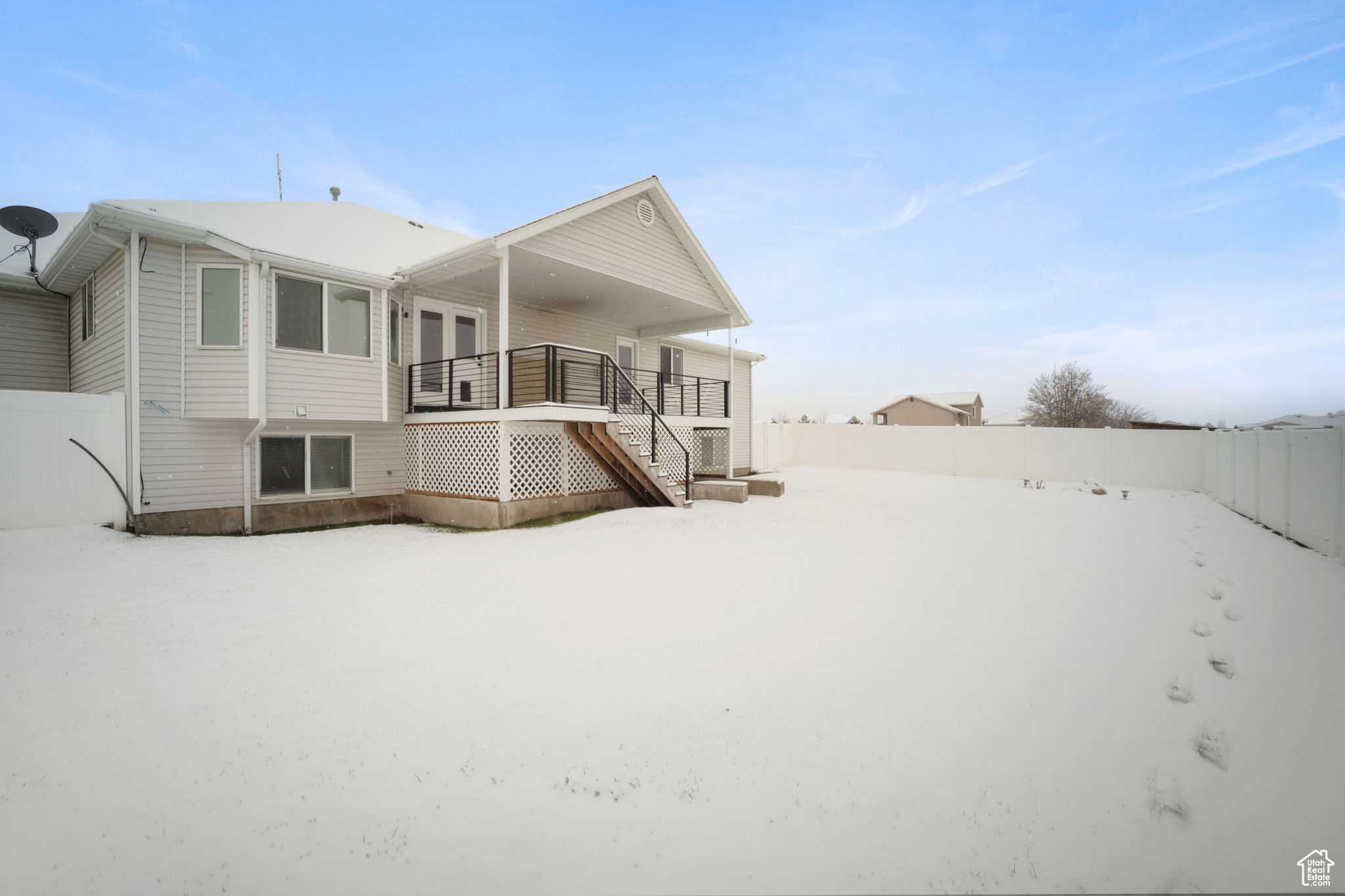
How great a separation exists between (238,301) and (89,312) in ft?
13.1

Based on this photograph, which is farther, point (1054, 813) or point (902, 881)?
point (1054, 813)

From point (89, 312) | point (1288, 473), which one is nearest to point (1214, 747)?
point (1288, 473)

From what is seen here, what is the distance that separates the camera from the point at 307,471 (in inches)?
427

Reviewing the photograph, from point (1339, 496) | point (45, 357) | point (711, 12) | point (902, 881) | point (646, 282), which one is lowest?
point (902, 881)

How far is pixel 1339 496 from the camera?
25.0 ft

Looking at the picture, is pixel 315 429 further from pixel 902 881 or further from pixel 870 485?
pixel 870 485

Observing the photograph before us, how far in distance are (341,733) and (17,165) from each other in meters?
16.2

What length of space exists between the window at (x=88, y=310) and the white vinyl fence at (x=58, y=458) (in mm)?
2641

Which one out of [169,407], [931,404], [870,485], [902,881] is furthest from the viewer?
[931,404]

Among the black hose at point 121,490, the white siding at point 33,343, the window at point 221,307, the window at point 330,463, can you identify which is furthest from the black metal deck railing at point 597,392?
the white siding at point 33,343

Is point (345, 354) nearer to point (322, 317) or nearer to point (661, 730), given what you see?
point (322, 317)

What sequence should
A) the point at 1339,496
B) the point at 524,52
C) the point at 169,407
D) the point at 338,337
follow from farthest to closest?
the point at 524,52, the point at 338,337, the point at 169,407, the point at 1339,496

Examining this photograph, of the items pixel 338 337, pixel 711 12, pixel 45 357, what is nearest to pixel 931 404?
pixel 711 12

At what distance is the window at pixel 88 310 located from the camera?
1066 centimetres
